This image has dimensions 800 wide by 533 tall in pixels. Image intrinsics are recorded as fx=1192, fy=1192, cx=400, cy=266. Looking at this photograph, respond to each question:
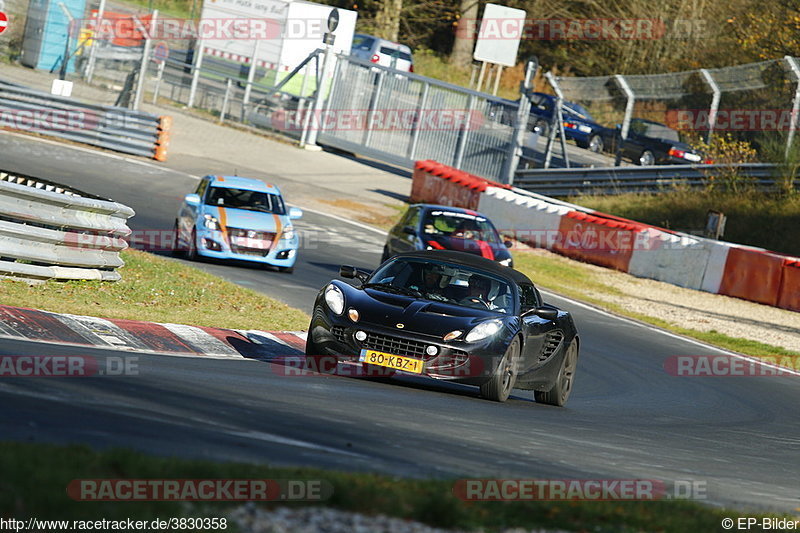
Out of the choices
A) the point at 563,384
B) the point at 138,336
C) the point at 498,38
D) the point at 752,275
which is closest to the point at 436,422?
the point at 563,384

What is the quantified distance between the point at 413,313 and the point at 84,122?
21909 mm

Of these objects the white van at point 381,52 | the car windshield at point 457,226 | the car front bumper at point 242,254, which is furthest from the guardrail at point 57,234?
the white van at point 381,52

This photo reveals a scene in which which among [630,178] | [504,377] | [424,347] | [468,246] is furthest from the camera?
[630,178]

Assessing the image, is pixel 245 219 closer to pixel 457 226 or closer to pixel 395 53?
pixel 457 226

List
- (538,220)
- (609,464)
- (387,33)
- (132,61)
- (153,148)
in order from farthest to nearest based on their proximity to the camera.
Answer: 1. (387,33)
2. (132,61)
3. (153,148)
4. (538,220)
5. (609,464)

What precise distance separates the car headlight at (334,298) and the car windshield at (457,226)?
881 cm

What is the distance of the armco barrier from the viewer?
2327 centimetres

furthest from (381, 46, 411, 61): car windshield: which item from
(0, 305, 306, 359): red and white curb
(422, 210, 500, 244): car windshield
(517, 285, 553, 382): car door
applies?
(517, 285, 553, 382): car door

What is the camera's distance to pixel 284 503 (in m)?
5.29

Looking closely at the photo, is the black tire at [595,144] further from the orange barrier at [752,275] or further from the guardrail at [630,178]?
the orange barrier at [752,275]

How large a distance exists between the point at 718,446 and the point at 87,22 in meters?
31.8

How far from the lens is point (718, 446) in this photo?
1074 centimetres

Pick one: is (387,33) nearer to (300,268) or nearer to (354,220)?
(354,220)

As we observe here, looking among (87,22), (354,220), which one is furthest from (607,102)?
(87,22)
